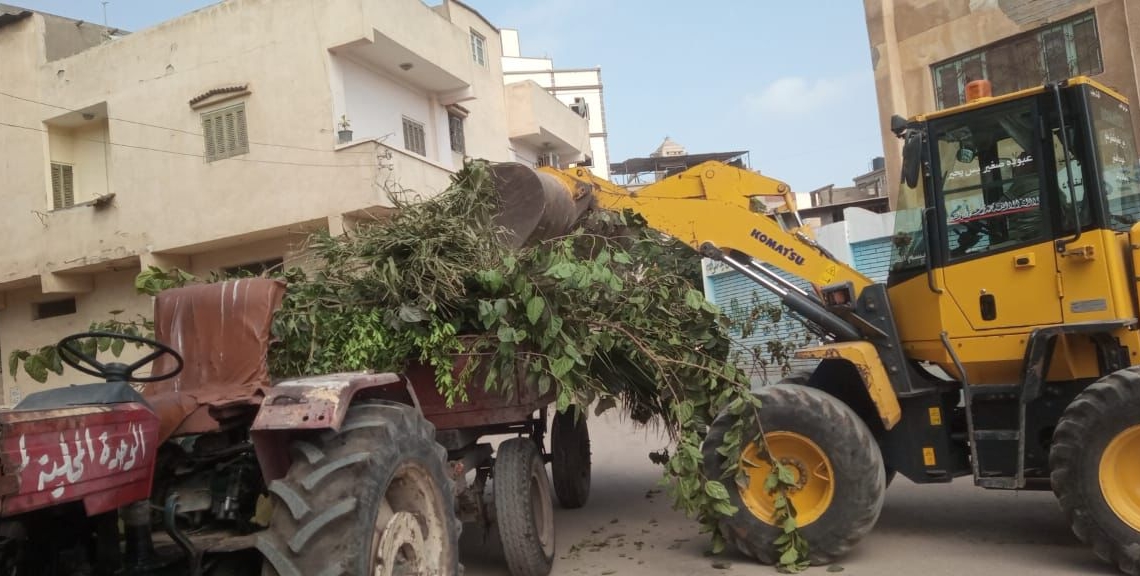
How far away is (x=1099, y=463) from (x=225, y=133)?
14808 millimetres

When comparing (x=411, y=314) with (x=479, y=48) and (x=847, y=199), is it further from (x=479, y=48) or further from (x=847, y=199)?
(x=847, y=199)

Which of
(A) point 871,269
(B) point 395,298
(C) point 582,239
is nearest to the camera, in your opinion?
(B) point 395,298

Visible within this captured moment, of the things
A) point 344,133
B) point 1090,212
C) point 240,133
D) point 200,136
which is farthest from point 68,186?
point 1090,212

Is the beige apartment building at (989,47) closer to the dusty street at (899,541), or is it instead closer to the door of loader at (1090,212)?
the dusty street at (899,541)

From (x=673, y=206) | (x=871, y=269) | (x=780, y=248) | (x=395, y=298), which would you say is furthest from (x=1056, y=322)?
(x=871, y=269)

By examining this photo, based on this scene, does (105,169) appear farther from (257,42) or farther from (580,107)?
(580,107)

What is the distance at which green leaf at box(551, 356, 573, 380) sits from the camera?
194 inches

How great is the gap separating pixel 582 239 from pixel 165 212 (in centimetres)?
1236

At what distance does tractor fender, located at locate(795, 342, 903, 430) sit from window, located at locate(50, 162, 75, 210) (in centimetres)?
1670

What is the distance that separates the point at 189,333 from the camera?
405cm

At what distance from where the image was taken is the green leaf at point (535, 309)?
484 cm

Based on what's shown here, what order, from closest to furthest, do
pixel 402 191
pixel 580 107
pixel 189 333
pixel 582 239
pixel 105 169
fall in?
pixel 189 333, pixel 402 191, pixel 582 239, pixel 105 169, pixel 580 107

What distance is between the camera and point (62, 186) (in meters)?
17.1

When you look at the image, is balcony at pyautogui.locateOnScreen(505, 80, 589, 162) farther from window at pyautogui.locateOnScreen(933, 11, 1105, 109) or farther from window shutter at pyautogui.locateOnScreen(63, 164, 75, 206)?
window shutter at pyautogui.locateOnScreen(63, 164, 75, 206)
